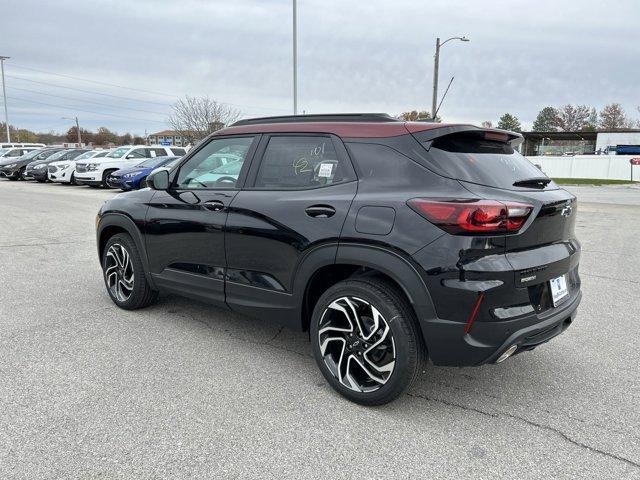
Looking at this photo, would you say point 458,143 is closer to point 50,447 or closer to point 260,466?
point 260,466

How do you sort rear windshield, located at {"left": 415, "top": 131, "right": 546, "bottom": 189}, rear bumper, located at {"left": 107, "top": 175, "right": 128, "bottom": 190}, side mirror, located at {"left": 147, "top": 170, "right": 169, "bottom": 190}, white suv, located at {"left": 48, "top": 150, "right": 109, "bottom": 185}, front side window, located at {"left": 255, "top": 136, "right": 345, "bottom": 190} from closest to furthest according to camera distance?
rear windshield, located at {"left": 415, "top": 131, "right": 546, "bottom": 189} → front side window, located at {"left": 255, "top": 136, "right": 345, "bottom": 190} → side mirror, located at {"left": 147, "top": 170, "right": 169, "bottom": 190} → rear bumper, located at {"left": 107, "top": 175, "right": 128, "bottom": 190} → white suv, located at {"left": 48, "top": 150, "right": 109, "bottom": 185}

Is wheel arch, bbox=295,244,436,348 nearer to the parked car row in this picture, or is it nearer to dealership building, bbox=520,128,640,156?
the parked car row

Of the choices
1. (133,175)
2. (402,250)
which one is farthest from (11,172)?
(402,250)

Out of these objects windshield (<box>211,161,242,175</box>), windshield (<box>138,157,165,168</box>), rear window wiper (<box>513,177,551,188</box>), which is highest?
windshield (<box>211,161,242,175</box>)

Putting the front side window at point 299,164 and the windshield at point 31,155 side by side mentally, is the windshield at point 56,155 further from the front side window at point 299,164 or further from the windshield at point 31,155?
the front side window at point 299,164

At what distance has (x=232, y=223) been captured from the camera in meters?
3.58

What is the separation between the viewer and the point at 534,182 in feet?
10.3

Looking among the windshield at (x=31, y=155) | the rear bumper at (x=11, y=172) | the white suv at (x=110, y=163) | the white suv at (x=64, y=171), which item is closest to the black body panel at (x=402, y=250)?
the white suv at (x=110, y=163)

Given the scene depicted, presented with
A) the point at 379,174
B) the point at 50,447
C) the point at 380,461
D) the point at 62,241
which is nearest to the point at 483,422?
the point at 380,461

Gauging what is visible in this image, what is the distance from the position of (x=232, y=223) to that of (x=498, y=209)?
6.09 ft

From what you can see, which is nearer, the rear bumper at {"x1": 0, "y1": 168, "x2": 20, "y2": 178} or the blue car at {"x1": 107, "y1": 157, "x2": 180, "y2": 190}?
the blue car at {"x1": 107, "y1": 157, "x2": 180, "y2": 190}

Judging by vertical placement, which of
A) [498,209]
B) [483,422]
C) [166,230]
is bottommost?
[483,422]

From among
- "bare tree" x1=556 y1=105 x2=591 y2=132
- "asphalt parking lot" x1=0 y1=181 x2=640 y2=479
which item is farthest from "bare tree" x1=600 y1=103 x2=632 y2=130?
"asphalt parking lot" x1=0 y1=181 x2=640 y2=479

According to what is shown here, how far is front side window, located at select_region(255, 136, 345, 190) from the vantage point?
3.21 metres
